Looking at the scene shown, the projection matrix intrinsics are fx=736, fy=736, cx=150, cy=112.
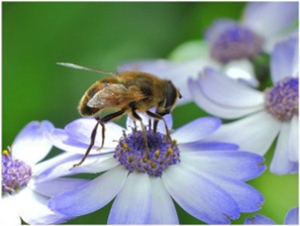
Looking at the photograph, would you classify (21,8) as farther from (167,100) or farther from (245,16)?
(167,100)

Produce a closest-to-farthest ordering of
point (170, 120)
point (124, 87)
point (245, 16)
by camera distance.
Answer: point (124, 87), point (170, 120), point (245, 16)

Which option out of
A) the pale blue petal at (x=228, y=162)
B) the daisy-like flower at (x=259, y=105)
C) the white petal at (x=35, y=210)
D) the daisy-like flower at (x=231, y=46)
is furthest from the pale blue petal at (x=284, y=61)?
the white petal at (x=35, y=210)

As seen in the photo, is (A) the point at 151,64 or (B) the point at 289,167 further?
(A) the point at 151,64

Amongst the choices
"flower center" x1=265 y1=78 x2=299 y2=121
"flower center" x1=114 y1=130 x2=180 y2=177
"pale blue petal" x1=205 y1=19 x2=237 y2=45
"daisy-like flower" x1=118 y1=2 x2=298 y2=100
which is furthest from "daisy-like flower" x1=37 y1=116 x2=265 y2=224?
"pale blue petal" x1=205 y1=19 x2=237 y2=45

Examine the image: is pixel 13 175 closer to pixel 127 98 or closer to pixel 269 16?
pixel 127 98

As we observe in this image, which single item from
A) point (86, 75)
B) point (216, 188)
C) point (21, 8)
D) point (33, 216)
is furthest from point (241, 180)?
point (21, 8)

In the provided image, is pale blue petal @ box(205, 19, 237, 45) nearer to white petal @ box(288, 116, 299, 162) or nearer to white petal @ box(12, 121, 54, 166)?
white petal @ box(288, 116, 299, 162)
